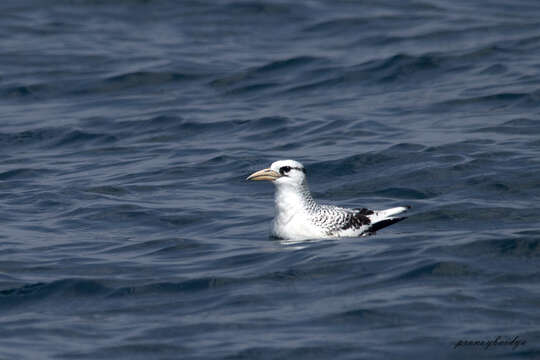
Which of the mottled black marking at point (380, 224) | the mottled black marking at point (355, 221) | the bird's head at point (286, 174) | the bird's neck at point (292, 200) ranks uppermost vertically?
the bird's head at point (286, 174)

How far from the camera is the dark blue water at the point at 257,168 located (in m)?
10.7

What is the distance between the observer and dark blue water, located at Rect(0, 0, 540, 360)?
1073cm

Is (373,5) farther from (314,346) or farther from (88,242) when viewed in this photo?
(314,346)

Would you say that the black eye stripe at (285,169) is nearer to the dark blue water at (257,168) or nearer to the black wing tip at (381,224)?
the dark blue water at (257,168)

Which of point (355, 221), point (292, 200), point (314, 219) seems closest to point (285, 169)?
point (292, 200)

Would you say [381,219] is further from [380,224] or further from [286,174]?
[286,174]

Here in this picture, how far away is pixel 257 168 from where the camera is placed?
61.9 feet

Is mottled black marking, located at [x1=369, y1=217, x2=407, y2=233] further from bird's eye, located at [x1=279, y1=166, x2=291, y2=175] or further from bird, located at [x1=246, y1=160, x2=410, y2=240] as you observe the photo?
bird's eye, located at [x1=279, y1=166, x2=291, y2=175]

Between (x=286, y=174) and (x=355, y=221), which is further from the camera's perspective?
(x=286, y=174)

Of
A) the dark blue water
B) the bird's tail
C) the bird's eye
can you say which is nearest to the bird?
the bird's tail

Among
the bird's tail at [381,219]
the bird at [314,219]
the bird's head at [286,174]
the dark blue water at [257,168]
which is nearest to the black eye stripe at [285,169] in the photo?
the bird's head at [286,174]

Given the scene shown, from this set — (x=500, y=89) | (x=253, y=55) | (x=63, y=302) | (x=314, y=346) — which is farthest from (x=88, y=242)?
(x=253, y=55)

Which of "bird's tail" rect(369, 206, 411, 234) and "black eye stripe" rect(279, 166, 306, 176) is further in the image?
"black eye stripe" rect(279, 166, 306, 176)

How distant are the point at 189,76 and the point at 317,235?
12.4 metres
